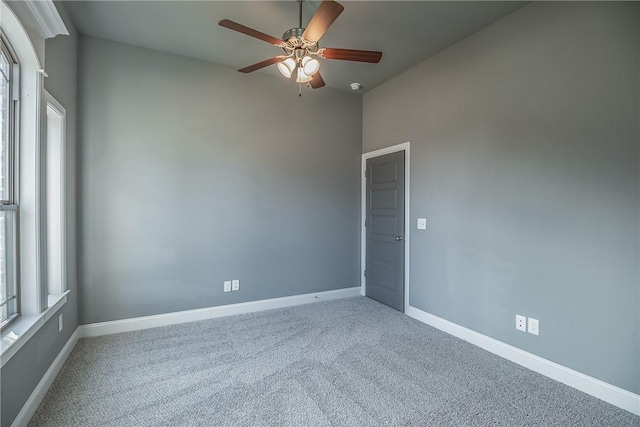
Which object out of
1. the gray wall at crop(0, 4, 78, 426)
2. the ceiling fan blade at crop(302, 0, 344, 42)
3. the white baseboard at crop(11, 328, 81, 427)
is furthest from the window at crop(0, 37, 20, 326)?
the ceiling fan blade at crop(302, 0, 344, 42)

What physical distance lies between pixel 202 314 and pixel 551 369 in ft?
10.8

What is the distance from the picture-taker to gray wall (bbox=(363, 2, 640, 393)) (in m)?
1.91

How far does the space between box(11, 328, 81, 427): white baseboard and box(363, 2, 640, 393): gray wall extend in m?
3.32

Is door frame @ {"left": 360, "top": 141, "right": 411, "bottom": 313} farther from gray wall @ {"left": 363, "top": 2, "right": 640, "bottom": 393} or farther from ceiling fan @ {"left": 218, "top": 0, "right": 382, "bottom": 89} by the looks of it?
ceiling fan @ {"left": 218, "top": 0, "right": 382, "bottom": 89}

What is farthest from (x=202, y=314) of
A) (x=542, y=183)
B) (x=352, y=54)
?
(x=542, y=183)

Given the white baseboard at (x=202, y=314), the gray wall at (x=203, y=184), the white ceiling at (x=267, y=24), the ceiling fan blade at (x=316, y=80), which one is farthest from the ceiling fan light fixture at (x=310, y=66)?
the white baseboard at (x=202, y=314)

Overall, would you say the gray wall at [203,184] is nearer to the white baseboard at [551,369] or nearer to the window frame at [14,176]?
the window frame at [14,176]

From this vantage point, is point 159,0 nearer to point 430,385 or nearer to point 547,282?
point 430,385

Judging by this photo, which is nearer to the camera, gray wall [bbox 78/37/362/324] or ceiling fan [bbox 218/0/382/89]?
ceiling fan [bbox 218/0/382/89]

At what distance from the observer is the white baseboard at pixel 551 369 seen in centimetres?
189

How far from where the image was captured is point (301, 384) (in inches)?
83.0

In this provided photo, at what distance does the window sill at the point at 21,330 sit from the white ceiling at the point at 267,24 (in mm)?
2410

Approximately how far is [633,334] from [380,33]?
9.86 ft

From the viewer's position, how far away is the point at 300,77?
2.40 meters
